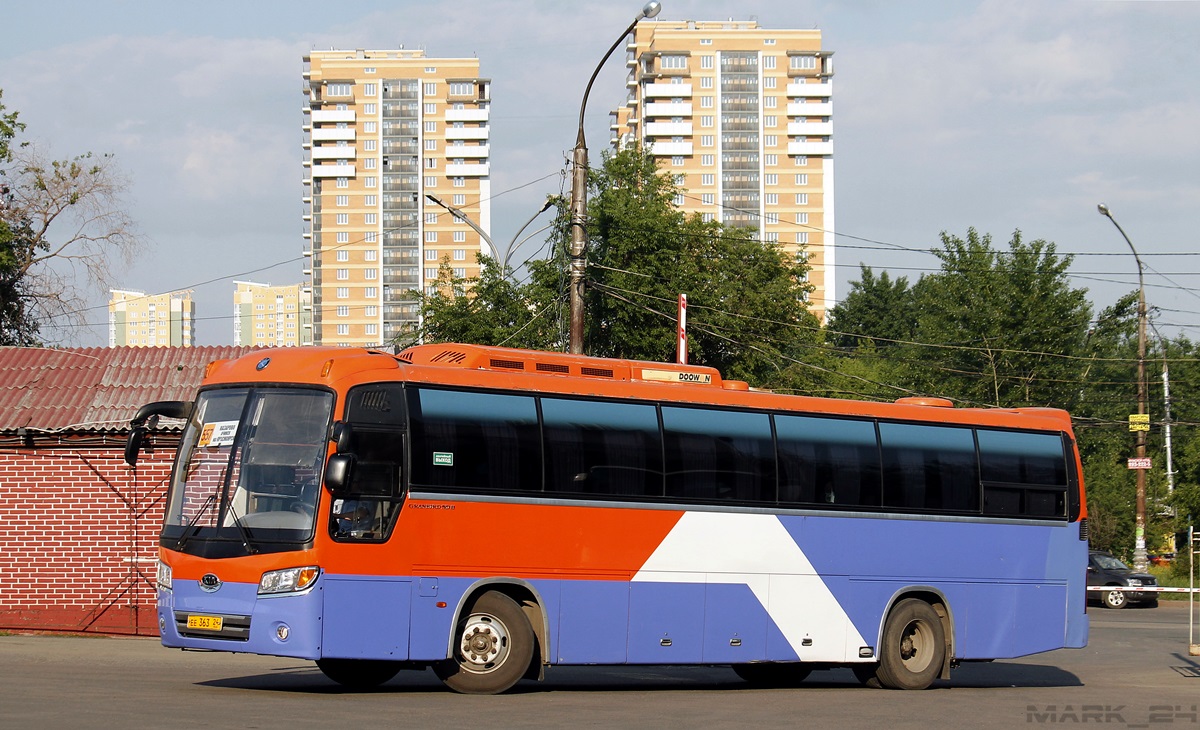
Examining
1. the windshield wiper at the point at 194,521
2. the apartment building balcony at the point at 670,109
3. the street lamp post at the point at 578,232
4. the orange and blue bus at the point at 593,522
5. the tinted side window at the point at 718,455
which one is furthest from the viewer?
the apartment building balcony at the point at 670,109

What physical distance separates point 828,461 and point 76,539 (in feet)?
38.3

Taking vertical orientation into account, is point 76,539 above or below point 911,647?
above

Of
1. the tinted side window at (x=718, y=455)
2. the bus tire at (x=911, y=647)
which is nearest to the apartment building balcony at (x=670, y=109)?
the bus tire at (x=911, y=647)

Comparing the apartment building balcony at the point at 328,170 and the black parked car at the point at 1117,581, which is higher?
the apartment building balcony at the point at 328,170

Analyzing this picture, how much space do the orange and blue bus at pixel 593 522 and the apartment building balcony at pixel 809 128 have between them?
14772 centimetres

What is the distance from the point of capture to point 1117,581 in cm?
3884

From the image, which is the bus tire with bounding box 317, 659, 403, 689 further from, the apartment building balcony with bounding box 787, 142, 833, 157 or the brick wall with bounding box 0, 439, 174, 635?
the apartment building balcony with bounding box 787, 142, 833, 157

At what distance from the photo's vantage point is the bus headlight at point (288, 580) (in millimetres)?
12523

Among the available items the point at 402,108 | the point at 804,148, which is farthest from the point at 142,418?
the point at 402,108

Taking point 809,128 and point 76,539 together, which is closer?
point 76,539

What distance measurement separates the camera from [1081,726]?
41.5ft

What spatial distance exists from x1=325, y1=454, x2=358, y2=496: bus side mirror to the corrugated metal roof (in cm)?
934

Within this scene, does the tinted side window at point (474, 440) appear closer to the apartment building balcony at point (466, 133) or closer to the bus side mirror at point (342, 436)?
the bus side mirror at point (342, 436)

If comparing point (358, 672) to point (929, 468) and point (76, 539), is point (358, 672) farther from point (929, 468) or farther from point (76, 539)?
point (76, 539)
